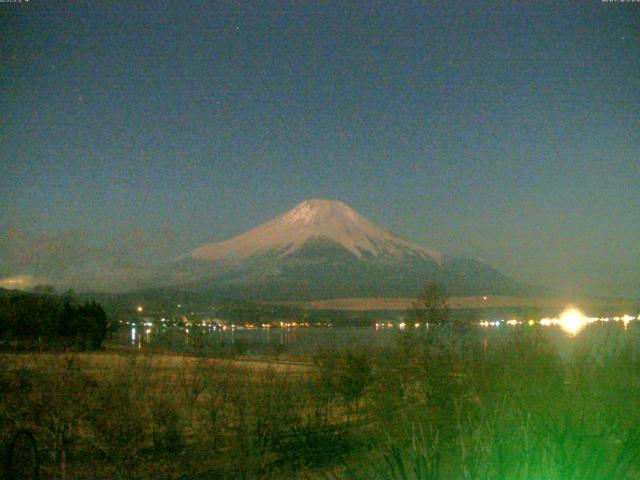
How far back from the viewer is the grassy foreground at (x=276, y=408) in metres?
7.93

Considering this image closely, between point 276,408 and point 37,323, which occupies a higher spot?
point 37,323

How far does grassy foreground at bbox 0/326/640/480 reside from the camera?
793 cm

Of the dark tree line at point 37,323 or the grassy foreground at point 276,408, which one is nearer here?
the grassy foreground at point 276,408

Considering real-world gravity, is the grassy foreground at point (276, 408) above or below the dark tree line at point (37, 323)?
below

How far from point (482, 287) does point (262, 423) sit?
102 metres

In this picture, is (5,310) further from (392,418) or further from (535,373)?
(535,373)

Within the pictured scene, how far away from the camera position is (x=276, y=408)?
10.6 metres

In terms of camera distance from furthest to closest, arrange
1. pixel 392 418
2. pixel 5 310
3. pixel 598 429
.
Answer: pixel 5 310, pixel 392 418, pixel 598 429

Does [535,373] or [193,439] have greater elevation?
[535,373]

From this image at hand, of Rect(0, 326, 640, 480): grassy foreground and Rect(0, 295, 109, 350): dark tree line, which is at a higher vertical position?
Rect(0, 295, 109, 350): dark tree line

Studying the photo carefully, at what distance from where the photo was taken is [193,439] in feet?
34.0

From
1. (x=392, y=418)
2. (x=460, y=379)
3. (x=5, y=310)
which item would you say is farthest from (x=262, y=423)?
(x=5, y=310)

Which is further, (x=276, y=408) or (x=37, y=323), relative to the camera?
(x=37, y=323)

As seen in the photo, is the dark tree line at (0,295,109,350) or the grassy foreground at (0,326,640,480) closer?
the grassy foreground at (0,326,640,480)
